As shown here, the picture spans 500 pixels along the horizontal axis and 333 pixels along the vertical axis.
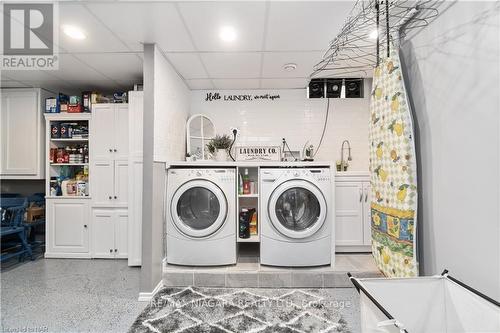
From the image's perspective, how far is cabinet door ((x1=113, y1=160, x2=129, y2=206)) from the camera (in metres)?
3.13

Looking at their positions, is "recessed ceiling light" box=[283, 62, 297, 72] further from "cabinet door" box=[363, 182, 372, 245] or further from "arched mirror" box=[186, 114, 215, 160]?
"cabinet door" box=[363, 182, 372, 245]

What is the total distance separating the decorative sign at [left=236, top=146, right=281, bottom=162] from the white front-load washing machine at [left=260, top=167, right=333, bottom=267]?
47 centimetres

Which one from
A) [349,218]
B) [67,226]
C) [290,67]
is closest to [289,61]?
[290,67]

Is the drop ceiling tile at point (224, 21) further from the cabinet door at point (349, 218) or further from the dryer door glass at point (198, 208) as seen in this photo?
the cabinet door at point (349, 218)

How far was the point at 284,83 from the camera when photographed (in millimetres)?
3350

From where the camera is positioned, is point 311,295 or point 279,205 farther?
point 279,205

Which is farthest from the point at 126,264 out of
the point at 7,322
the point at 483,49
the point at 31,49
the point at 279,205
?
the point at 483,49

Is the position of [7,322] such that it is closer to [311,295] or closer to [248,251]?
[248,251]

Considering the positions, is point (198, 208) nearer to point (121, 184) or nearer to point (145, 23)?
point (121, 184)

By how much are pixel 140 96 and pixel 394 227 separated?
2.84m

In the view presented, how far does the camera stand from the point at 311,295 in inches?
90.2

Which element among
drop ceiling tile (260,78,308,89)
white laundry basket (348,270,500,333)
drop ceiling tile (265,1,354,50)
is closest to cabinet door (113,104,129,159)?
drop ceiling tile (260,78,308,89)

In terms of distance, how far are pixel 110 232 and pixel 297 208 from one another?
94.1 inches

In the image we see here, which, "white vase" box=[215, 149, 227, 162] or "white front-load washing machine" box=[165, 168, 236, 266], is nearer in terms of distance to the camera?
"white front-load washing machine" box=[165, 168, 236, 266]
